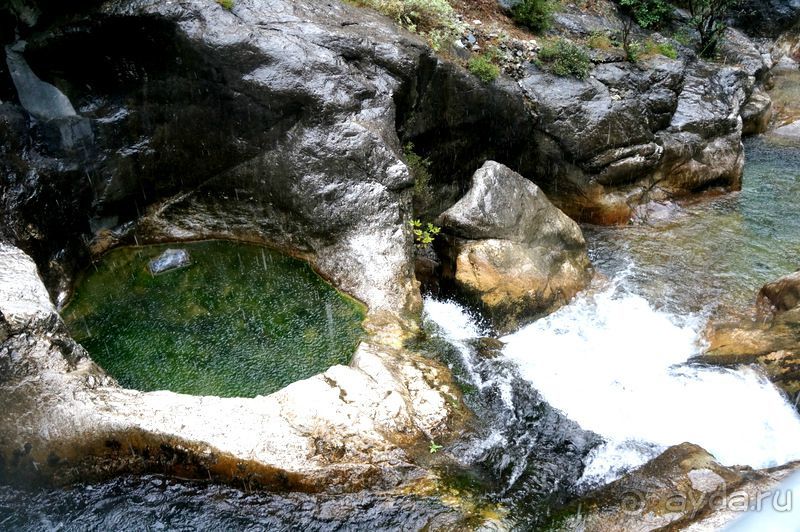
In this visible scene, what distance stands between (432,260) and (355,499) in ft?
15.0

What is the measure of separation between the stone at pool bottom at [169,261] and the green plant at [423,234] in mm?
3540

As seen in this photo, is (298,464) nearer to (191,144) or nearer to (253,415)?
(253,415)

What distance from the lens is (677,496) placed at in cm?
524

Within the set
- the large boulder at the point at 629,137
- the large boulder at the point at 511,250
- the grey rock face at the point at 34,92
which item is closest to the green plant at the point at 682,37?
the large boulder at the point at 629,137

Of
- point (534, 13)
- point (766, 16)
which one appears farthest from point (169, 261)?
point (766, 16)

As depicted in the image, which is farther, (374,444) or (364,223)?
(364,223)

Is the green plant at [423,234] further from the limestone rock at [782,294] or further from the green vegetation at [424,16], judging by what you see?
the limestone rock at [782,294]

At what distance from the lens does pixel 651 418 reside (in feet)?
21.7

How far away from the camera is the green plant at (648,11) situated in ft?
46.3

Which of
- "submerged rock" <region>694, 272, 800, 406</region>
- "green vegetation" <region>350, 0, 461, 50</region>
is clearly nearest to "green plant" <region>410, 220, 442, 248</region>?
"green vegetation" <region>350, 0, 461, 50</region>

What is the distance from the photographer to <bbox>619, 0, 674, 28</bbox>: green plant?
1412cm

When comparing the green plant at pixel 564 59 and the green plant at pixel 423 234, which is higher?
the green plant at pixel 564 59

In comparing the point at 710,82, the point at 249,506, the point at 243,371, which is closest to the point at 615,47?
the point at 710,82

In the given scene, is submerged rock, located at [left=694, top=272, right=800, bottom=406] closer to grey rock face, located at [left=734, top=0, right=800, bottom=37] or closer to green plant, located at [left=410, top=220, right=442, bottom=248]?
green plant, located at [left=410, top=220, right=442, bottom=248]
